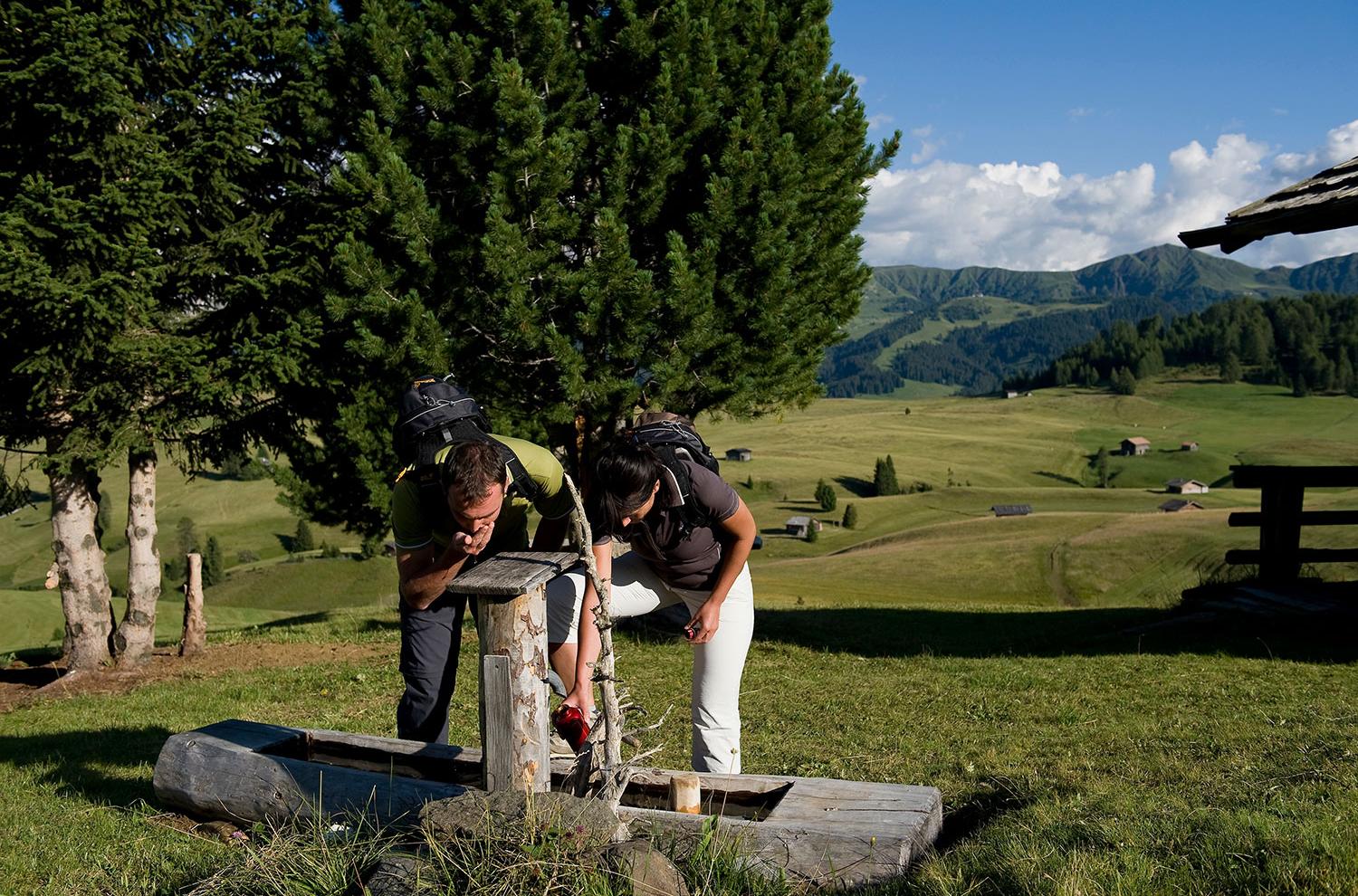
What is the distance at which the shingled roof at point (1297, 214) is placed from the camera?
9.59m

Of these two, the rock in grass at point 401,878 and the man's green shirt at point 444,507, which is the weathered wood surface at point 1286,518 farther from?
the rock in grass at point 401,878

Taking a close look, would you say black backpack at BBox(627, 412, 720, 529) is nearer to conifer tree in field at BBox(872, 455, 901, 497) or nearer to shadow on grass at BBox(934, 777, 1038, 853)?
shadow on grass at BBox(934, 777, 1038, 853)

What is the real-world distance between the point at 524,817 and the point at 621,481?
1.48m

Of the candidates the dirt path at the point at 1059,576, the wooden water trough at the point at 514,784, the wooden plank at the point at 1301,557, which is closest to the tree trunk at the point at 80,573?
the wooden water trough at the point at 514,784

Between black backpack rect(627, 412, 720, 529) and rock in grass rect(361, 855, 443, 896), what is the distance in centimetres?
196

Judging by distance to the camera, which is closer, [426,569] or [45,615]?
[426,569]

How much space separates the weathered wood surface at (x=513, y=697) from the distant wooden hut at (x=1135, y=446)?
142 metres

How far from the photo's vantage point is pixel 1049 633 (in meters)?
14.3

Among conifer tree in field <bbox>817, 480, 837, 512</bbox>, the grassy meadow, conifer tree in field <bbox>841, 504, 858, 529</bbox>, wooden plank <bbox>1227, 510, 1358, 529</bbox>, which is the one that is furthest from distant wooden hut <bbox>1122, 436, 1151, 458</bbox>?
wooden plank <bbox>1227, 510, 1358, 529</bbox>

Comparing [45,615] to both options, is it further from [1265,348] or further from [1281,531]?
[1265,348]

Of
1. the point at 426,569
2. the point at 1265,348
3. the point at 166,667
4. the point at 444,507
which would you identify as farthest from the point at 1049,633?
the point at 1265,348

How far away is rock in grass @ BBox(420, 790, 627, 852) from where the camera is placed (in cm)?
Answer: 389

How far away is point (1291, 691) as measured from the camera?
28.7 feet

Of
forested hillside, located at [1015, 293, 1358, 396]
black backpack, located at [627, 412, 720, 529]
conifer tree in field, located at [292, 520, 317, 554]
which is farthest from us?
forested hillside, located at [1015, 293, 1358, 396]
